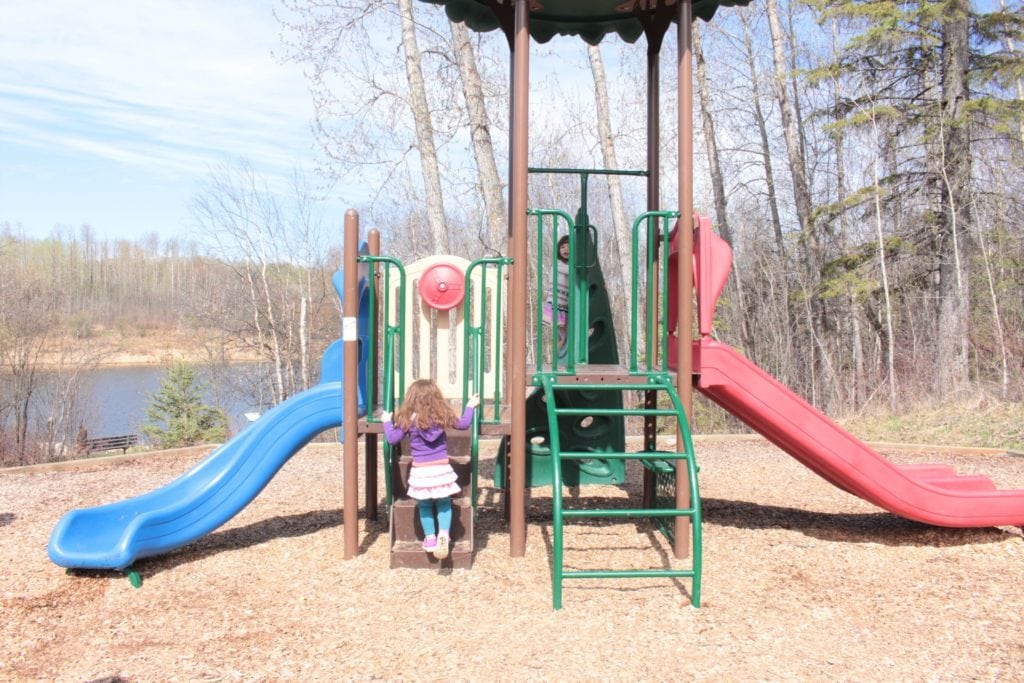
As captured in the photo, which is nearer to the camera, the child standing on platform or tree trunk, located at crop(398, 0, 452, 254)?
the child standing on platform

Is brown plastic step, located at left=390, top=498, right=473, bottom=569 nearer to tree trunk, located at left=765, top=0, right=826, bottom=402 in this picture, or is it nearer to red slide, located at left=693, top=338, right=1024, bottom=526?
red slide, located at left=693, top=338, right=1024, bottom=526

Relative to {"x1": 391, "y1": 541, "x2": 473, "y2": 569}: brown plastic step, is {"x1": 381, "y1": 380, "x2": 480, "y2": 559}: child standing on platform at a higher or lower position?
higher

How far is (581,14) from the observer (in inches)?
237

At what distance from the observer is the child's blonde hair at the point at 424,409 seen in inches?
184

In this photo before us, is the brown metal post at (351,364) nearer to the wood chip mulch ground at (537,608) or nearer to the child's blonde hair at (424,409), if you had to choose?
the child's blonde hair at (424,409)

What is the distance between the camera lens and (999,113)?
13570 mm

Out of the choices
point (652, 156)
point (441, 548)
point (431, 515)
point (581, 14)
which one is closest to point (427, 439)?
point (431, 515)

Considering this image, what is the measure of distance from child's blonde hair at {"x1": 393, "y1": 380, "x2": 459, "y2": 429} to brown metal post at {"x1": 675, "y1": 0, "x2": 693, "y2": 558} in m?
1.47

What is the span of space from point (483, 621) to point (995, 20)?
16.0m

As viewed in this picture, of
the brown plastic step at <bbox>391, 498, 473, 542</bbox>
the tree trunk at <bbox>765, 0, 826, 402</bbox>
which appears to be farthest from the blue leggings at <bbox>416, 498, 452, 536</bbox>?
the tree trunk at <bbox>765, 0, 826, 402</bbox>

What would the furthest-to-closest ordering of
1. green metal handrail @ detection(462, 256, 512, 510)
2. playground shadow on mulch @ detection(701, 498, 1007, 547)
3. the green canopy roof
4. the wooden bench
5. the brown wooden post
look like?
1. the wooden bench
2. the brown wooden post
3. the green canopy roof
4. playground shadow on mulch @ detection(701, 498, 1007, 547)
5. green metal handrail @ detection(462, 256, 512, 510)

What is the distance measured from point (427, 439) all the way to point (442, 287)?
1.07 m

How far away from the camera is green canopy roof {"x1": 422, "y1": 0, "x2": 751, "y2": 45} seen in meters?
5.72

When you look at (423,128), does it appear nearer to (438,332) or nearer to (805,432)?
(438,332)
